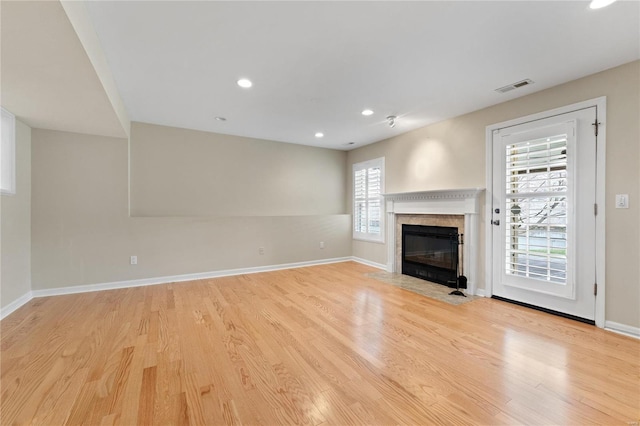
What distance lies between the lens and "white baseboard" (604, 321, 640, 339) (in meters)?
2.36

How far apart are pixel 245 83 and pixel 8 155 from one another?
2845 mm

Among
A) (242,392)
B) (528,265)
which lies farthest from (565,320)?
(242,392)

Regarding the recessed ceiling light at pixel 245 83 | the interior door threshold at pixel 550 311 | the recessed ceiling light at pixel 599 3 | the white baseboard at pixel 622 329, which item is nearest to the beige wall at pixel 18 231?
the recessed ceiling light at pixel 245 83

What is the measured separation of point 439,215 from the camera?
4.09 metres

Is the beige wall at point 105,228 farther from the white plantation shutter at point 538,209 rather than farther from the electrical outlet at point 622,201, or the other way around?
the electrical outlet at point 622,201

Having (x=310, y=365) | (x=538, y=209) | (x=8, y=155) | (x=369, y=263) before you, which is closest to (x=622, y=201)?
(x=538, y=209)

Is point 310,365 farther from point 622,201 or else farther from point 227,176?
point 227,176

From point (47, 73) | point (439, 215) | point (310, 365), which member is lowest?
point (310, 365)

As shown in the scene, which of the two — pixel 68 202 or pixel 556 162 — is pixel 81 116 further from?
pixel 556 162

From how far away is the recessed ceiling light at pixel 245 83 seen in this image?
279 cm

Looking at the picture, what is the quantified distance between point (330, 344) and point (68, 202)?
404 cm

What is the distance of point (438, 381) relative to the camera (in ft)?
5.74

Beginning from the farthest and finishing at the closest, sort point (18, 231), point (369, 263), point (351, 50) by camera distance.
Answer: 1. point (369, 263)
2. point (18, 231)
3. point (351, 50)

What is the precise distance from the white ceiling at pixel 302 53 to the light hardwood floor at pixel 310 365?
2.24 meters
